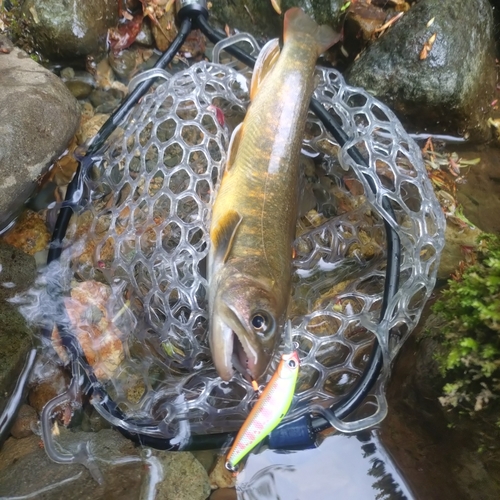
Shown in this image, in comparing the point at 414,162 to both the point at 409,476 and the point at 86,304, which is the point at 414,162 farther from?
the point at 86,304

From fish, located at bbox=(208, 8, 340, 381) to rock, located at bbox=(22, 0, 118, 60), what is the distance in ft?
5.32

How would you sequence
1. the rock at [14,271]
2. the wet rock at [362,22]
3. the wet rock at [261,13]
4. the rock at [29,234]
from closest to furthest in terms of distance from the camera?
the rock at [14,271]
the rock at [29,234]
the wet rock at [261,13]
the wet rock at [362,22]

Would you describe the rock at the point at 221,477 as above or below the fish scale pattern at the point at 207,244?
below

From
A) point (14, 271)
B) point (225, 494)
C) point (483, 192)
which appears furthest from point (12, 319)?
point (483, 192)

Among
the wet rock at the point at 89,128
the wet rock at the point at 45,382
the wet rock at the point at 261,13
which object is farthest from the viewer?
the wet rock at the point at 261,13

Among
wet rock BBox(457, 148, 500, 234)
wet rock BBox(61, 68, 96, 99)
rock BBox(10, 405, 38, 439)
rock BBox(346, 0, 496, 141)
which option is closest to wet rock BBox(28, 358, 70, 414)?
rock BBox(10, 405, 38, 439)

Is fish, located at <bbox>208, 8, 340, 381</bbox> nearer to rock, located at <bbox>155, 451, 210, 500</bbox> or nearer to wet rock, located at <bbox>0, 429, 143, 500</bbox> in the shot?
rock, located at <bbox>155, 451, 210, 500</bbox>

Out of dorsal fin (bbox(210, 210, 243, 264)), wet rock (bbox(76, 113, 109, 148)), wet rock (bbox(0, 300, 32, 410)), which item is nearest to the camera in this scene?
dorsal fin (bbox(210, 210, 243, 264))

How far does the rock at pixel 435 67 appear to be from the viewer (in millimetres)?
3992

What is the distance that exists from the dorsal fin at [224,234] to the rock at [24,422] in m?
1.72

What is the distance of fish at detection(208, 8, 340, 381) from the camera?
2703 millimetres

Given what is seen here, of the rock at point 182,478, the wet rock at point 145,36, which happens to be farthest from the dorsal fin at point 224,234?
the wet rock at point 145,36

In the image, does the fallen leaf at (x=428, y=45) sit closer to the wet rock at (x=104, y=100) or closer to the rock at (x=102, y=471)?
the wet rock at (x=104, y=100)

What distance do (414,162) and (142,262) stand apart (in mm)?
1986
